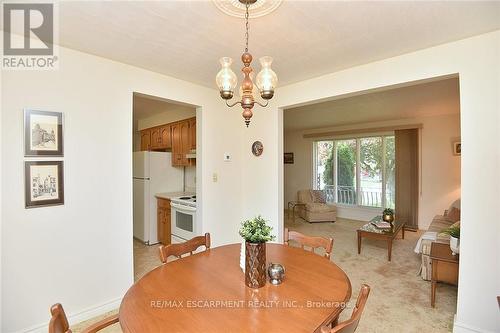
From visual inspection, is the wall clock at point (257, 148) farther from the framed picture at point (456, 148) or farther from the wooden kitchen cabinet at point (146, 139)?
the framed picture at point (456, 148)

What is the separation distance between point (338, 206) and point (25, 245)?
599 cm

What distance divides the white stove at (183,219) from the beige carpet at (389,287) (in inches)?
18.2

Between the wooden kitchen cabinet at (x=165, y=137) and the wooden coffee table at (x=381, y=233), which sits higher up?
the wooden kitchen cabinet at (x=165, y=137)

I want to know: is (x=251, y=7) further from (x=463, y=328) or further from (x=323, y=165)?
(x=323, y=165)

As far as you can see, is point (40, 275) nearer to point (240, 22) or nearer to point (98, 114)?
point (98, 114)

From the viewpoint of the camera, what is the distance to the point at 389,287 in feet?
8.93

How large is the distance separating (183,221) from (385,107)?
3920mm

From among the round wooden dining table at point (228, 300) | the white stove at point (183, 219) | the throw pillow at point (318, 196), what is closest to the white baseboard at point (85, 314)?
the white stove at point (183, 219)

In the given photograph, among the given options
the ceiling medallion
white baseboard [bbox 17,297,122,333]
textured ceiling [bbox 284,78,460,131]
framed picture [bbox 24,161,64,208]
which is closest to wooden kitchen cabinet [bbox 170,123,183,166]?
textured ceiling [bbox 284,78,460,131]

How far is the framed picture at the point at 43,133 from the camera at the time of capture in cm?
187

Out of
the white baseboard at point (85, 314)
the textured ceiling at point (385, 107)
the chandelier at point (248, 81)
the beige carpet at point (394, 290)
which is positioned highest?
the textured ceiling at point (385, 107)

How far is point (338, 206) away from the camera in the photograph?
631 centimetres

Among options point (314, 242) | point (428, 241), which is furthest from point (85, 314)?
point (428, 241)

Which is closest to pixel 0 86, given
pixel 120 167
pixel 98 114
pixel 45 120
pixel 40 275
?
pixel 45 120
